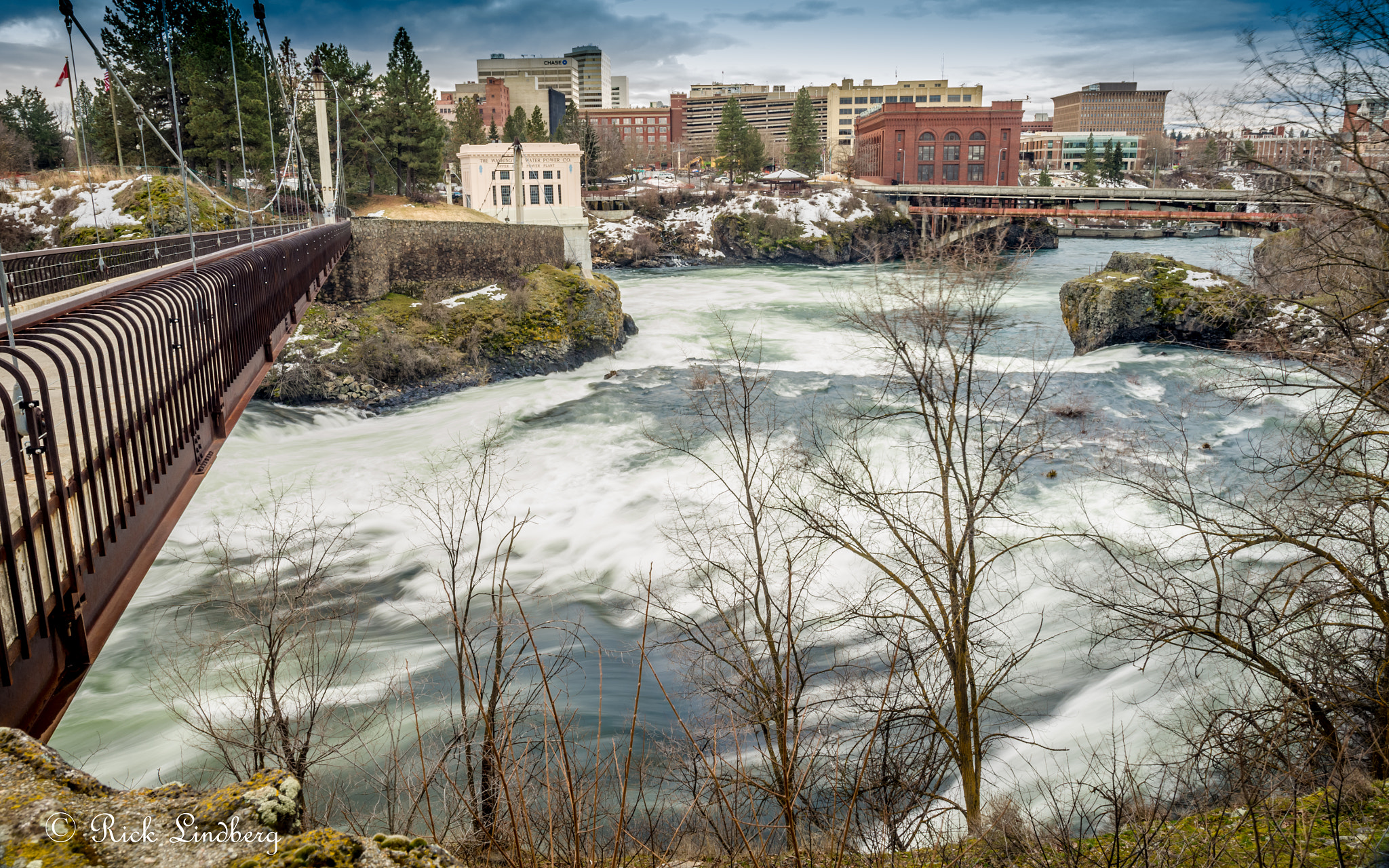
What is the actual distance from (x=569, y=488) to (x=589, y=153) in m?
77.4

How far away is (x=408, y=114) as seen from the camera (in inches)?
2106

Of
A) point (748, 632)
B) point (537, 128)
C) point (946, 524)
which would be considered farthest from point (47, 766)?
point (537, 128)

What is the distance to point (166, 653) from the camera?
11.9m

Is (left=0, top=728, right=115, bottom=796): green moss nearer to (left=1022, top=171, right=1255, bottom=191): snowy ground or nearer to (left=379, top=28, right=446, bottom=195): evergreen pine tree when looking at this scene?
(left=1022, top=171, right=1255, bottom=191): snowy ground

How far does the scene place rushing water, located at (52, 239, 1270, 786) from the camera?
37.2 feet

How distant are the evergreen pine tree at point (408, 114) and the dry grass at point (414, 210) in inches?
72.5

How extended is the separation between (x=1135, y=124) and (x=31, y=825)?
19527cm

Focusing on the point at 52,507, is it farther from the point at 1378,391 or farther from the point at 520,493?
the point at 520,493

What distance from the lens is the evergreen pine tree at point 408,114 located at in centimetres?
5312

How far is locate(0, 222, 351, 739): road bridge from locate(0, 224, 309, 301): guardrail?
7.27 feet

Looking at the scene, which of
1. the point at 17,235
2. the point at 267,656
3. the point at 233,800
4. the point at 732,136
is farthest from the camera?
the point at 732,136

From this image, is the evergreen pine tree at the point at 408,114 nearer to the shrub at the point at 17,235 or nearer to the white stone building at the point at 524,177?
the white stone building at the point at 524,177

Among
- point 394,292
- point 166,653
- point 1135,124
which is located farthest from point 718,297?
point 1135,124

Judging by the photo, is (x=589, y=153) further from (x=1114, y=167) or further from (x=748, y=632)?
(x=748, y=632)
